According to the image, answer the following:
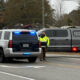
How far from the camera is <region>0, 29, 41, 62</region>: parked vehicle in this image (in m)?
15.9

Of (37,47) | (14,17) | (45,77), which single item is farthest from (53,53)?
(14,17)

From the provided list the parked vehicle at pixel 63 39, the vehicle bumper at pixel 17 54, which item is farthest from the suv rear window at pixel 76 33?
the vehicle bumper at pixel 17 54

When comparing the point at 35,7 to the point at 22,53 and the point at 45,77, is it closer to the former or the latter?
the point at 22,53

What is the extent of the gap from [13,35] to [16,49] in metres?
0.80

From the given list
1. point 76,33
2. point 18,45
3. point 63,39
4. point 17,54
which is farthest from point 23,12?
point 17,54

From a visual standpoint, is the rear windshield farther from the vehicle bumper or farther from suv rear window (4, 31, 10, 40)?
the vehicle bumper

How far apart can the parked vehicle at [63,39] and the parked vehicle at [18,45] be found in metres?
6.77

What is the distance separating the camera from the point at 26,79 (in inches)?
420

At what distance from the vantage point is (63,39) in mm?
23484

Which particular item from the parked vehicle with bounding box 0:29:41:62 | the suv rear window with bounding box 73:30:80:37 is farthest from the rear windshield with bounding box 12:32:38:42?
the suv rear window with bounding box 73:30:80:37

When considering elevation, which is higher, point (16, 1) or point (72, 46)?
point (16, 1)

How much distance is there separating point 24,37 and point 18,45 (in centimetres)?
65

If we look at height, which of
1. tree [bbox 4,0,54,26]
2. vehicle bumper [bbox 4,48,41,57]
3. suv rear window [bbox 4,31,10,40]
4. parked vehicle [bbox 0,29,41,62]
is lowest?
vehicle bumper [bbox 4,48,41,57]

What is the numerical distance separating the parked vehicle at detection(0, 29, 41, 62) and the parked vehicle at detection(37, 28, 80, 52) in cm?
677
